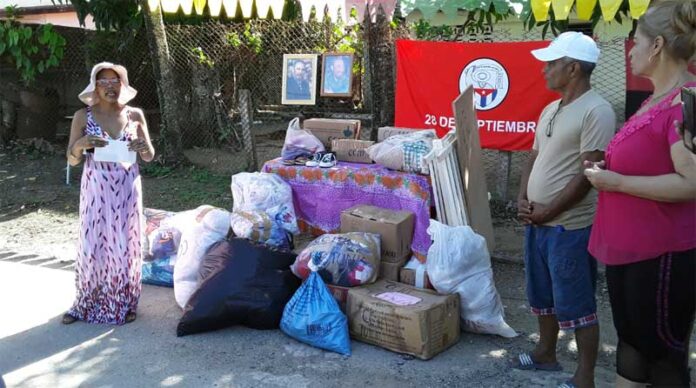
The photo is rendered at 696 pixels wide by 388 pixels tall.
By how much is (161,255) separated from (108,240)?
0.90 metres

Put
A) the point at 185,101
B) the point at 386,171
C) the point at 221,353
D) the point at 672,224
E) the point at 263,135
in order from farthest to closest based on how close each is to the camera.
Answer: the point at 263,135 → the point at 185,101 → the point at 386,171 → the point at 221,353 → the point at 672,224

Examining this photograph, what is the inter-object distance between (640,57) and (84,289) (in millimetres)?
3695

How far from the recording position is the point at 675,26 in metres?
2.22

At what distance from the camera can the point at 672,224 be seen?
2.29 m

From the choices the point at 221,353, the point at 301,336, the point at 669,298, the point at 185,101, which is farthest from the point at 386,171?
the point at 185,101

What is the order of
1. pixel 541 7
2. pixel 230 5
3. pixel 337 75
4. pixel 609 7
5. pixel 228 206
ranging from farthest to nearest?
1. pixel 230 5
2. pixel 337 75
3. pixel 228 206
4. pixel 541 7
5. pixel 609 7

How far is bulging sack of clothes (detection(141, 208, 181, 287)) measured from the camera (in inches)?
195

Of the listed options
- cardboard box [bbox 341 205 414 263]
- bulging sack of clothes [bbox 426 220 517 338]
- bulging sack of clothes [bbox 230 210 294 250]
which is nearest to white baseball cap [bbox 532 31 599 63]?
bulging sack of clothes [bbox 426 220 517 338]

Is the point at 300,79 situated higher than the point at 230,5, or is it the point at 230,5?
the point at 230,5

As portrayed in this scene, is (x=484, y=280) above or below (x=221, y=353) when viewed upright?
above

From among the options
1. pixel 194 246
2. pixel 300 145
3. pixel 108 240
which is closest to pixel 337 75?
pixel 300 145

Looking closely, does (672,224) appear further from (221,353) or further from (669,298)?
(221,353)

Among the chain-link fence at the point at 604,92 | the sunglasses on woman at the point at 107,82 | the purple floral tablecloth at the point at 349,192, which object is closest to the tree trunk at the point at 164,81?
the chain-link fence at the point at 604,92

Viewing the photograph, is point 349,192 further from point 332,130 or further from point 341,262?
point 341,262
